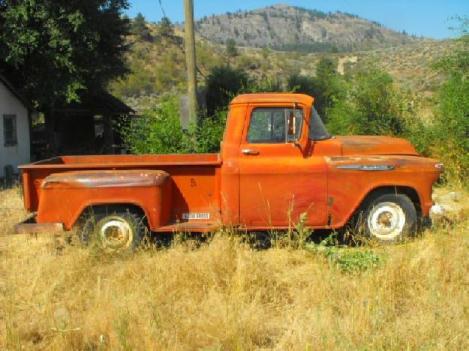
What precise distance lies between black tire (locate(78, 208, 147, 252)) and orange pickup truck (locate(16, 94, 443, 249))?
12 mm

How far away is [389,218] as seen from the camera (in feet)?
24.7

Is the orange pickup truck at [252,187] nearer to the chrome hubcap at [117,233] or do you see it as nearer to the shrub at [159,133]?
the chrome hubcap at [117,233]

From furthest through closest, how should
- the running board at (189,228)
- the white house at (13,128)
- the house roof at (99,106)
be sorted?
the house roof at (99,106) → the white house at (13,128) → the running board at (189,228)

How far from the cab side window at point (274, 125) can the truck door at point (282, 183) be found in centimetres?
1

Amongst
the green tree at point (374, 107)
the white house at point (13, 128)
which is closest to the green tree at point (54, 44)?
the white house at point (13, 128)

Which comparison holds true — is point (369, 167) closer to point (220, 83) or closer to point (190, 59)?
point (190, 59)

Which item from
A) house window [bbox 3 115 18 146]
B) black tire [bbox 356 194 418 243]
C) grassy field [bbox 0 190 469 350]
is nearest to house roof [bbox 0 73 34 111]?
house window [bbox 3 115 18 146]

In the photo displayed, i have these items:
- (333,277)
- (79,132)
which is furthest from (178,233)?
(79,132)

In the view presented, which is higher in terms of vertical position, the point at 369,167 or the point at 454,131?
the point at 454,131

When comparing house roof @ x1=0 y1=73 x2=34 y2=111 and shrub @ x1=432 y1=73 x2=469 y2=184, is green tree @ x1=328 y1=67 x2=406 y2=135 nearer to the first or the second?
shrub @ x1=432 y1=73 x2=469 y2=184

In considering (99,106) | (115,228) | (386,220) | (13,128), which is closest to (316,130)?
(386,220)

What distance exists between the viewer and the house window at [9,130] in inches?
814

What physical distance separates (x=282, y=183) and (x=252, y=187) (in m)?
0.37

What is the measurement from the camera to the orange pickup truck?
23.4 feet
